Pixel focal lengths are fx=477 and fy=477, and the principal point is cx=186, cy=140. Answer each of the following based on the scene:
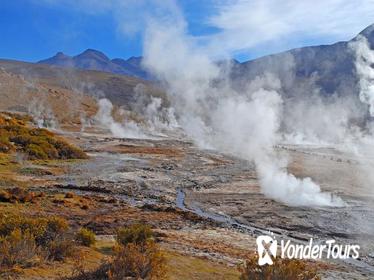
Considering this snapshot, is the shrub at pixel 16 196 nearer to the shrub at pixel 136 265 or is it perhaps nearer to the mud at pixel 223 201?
the mud at pixel 223 201

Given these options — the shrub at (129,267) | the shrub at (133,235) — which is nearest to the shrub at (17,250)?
the shrub at (129,267)

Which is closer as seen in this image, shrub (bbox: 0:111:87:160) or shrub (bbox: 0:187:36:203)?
shrub (bbox: 0:187:36:203)

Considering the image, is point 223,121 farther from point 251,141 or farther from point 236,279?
point 236,279

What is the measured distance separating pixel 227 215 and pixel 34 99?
10603 centimetres

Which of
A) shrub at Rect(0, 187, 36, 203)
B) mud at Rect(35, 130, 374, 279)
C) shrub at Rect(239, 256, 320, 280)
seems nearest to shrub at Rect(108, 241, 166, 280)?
shrub at Rect(239, 256, 320, 280)

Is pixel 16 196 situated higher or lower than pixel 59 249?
lower

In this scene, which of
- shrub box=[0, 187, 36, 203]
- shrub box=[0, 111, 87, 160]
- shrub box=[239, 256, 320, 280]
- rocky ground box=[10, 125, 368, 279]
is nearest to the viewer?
shrub box=[239, 256, 320, 280]

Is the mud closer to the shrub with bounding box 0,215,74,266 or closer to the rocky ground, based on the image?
the rocky ground

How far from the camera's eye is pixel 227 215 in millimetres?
28156

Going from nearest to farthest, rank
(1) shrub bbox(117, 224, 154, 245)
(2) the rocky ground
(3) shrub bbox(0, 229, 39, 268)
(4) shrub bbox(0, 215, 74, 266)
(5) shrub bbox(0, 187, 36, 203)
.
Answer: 1. (3) shrub bbox(0, 229, 39, 268)
2. (4) shrub bbox(0, 215, 74, 266)
3. (1) shrub bbox(117, 224, 154, 245)
4. (2) the rocky ground
5. (5) shrub bbox(0, 187, 36, 203)

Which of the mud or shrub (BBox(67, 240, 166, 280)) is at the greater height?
shrub (BBox(67, 240, 166, 280))

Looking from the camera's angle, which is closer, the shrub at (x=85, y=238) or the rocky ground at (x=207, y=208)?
the shrub at (x=85, y=238)

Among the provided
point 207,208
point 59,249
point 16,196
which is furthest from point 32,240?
point 207,208

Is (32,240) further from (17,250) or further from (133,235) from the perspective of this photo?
(133,235)
